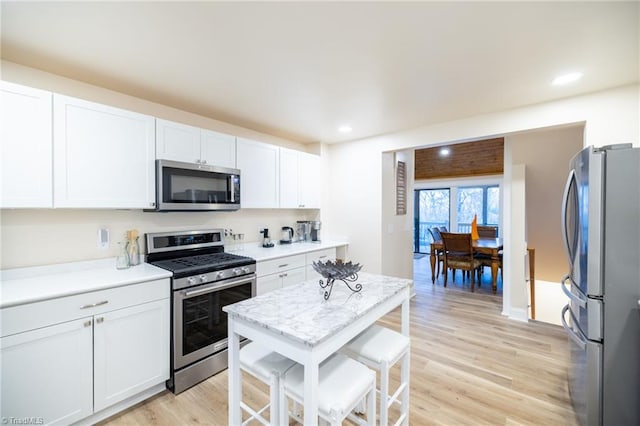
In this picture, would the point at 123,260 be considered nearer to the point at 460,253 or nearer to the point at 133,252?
the point at 133,252

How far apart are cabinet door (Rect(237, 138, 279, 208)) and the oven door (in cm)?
104

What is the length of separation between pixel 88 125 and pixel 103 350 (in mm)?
1603

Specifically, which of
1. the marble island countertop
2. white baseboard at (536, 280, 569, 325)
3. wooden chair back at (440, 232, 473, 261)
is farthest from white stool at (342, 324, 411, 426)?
wooden chair back at (440, 232, 473, 261)

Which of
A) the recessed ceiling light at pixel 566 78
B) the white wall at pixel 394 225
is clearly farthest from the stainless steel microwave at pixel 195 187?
the recessed ceiling light at pixel 566 78

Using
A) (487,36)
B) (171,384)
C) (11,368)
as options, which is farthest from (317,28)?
(171,384)

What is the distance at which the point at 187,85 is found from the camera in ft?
7.50

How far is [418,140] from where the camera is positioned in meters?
3.44

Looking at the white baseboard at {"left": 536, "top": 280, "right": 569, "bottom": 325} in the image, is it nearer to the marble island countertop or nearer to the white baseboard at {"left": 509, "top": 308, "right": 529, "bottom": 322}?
the white baseboard at {"left": 509, "top": 308, "right": 529, "bottom": 322}

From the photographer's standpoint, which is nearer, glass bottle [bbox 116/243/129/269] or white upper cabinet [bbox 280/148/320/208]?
glass bottle [bbox 116/243/129/269]

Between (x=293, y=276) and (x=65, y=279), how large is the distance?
76.8 inches

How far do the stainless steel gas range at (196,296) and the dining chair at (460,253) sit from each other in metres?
3.63

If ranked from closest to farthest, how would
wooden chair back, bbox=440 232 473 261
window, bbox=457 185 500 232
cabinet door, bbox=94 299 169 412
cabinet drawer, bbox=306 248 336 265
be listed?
1. cabinet door, bbox=94 299 169 412
2. cabinet drawer, bbox=306 248 336 265
3. wooden chair back, bbox=440 232 473 261
4. window, bbox=457 185 500 232

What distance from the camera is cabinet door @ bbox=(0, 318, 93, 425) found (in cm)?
151

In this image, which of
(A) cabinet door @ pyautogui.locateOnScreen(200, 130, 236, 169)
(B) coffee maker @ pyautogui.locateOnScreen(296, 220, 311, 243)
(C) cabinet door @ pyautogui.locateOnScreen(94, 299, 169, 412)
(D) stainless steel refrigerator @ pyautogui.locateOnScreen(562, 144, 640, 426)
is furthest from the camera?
(B) coffee maker @ pyautogui.locateOnScreen(296, 220, 311, 243)
